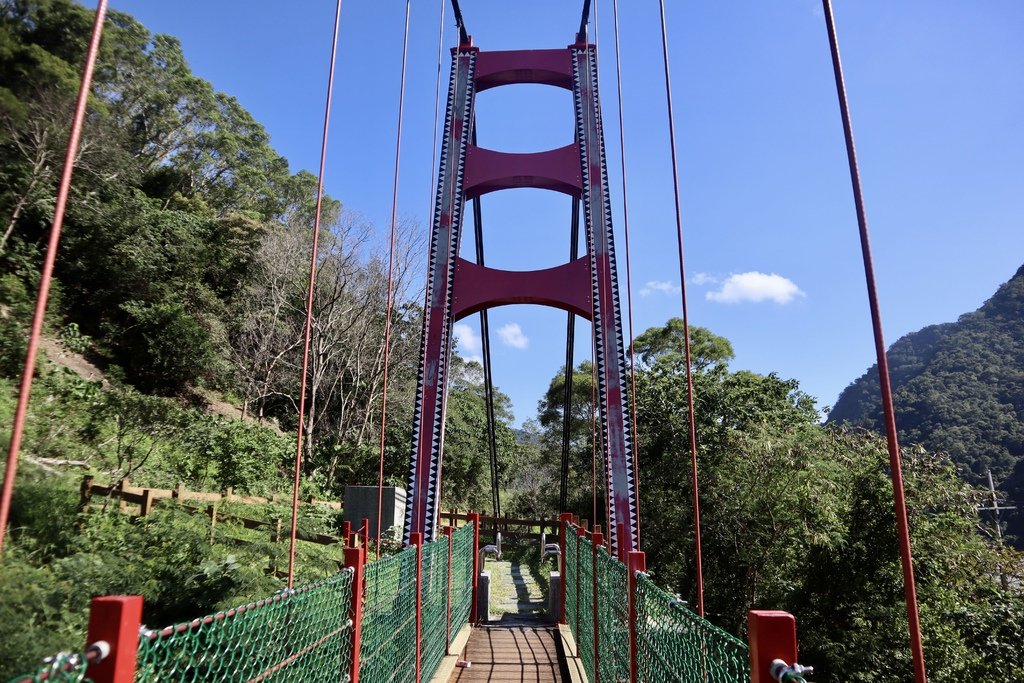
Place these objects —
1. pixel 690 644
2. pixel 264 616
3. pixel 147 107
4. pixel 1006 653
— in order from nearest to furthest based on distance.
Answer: pixel 264 616 → pixel 690 644 → pixel 1006 653 → pixel 147 107

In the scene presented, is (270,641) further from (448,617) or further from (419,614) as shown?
(448,617)

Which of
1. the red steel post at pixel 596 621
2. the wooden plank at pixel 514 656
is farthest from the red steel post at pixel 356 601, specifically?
the wooden plank at pixel 514 656

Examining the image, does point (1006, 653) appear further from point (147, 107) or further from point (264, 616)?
point (147, 107)

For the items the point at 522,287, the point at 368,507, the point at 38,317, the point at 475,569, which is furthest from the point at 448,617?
the point at 368,507

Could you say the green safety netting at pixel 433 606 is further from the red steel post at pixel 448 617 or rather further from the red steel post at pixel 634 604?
the red steel post at pixel 634 604

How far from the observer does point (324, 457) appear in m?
11.5

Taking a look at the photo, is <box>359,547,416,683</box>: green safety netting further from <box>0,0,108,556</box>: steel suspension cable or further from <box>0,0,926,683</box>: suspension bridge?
<box>0,0,108,556</box>: steel suspension cable

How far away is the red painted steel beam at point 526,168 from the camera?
19.8ft

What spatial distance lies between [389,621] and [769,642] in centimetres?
158

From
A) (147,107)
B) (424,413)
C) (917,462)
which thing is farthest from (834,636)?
(147,107)

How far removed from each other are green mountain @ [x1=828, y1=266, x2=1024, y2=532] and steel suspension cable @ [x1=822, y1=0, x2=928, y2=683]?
19576mm

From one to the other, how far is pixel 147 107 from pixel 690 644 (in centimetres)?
2085

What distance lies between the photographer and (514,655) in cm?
383

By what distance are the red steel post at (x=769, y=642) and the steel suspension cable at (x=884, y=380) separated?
0.16m
